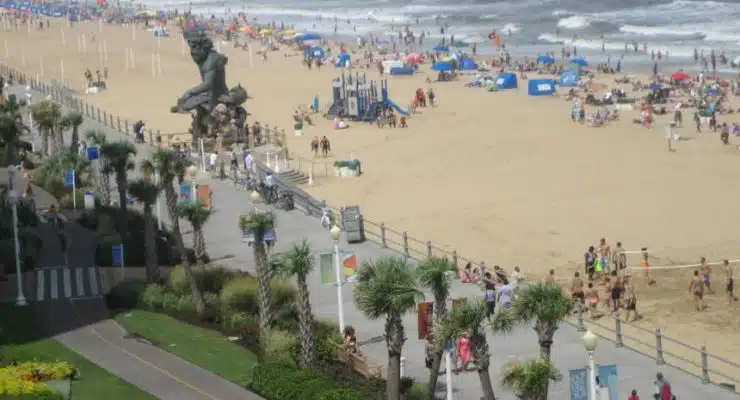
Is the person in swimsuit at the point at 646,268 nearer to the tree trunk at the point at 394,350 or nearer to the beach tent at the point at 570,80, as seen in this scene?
the tree trunk at the point at 394,350

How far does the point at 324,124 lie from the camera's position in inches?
2317

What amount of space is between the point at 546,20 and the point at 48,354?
3335 inches

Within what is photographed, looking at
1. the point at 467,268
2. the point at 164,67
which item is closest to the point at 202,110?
the point at 467,268

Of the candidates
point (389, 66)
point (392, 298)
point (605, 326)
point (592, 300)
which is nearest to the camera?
point (392, 298)

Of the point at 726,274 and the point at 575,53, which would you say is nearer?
the point at 726,274

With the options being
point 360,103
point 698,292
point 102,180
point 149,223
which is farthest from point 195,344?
point 360,103

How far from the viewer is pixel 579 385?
19.3 metres

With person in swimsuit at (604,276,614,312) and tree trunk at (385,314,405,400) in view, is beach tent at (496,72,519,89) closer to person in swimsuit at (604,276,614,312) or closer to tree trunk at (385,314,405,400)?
person in swimsuit at (604,276,614,312)

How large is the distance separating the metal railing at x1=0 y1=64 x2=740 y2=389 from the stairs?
22.8 inches

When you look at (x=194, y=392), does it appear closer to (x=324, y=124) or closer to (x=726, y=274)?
(x=726, y=274)

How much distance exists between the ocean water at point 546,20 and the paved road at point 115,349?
5460cm

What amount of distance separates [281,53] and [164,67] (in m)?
11.0

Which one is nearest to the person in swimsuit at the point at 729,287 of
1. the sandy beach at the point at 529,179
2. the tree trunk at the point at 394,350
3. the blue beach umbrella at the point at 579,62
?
the sandy beach at the point at 529,179

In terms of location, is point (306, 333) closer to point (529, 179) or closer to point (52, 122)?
point (529, 179)
